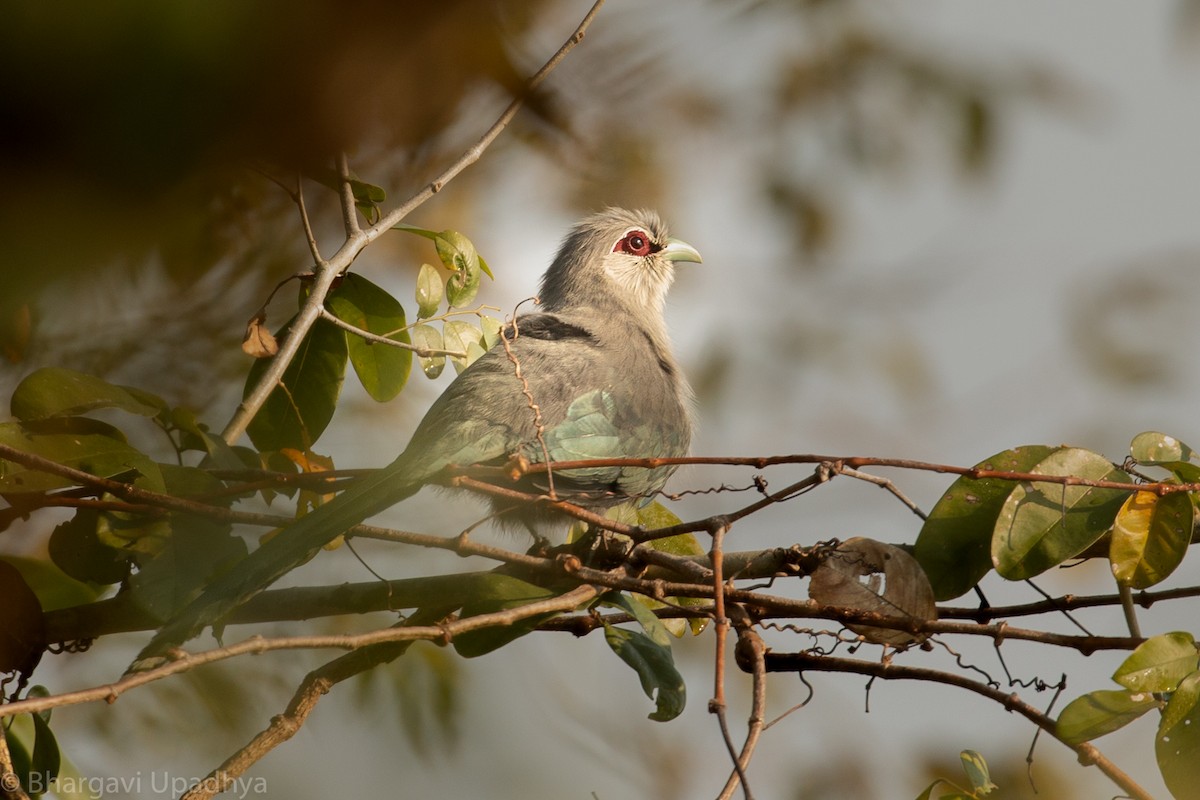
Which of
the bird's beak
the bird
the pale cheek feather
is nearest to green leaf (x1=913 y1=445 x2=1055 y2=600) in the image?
the bird

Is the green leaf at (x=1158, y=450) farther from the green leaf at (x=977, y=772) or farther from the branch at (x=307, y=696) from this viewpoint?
the branch at (x=307, y=696)

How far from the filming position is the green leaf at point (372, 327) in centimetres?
331

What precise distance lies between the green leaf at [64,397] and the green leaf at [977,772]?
183 cm

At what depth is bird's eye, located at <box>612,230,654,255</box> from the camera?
18.4 ft

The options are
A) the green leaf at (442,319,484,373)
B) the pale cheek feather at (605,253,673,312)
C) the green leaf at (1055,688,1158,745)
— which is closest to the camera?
the green leaf at (1055,688,1158,745)

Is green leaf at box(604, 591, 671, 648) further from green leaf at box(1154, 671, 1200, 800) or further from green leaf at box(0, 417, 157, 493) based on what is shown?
green leaf at box(0, 417, 157, 493)

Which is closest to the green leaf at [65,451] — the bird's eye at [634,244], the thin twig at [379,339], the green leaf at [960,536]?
the thin twig at [379,339]

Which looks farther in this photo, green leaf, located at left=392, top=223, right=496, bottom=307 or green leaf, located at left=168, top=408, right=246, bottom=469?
green leaf, located at left=392, top=223, right=496, bottom=307

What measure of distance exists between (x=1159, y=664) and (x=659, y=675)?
102 centimetres

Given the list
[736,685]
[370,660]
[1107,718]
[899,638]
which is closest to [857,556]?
[899,638]

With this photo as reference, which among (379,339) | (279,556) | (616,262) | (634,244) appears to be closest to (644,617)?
(279,556)

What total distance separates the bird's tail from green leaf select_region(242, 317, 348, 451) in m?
0.29

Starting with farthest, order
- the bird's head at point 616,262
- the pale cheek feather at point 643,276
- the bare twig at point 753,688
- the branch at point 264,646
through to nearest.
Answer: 1. the pale cheek feather at point 643,276
2. the bird's head at point 616,262
3. the bare twig at point 753,688
4. the branch at point 264,646

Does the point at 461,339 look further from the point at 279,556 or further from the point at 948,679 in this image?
the point at 948,679
